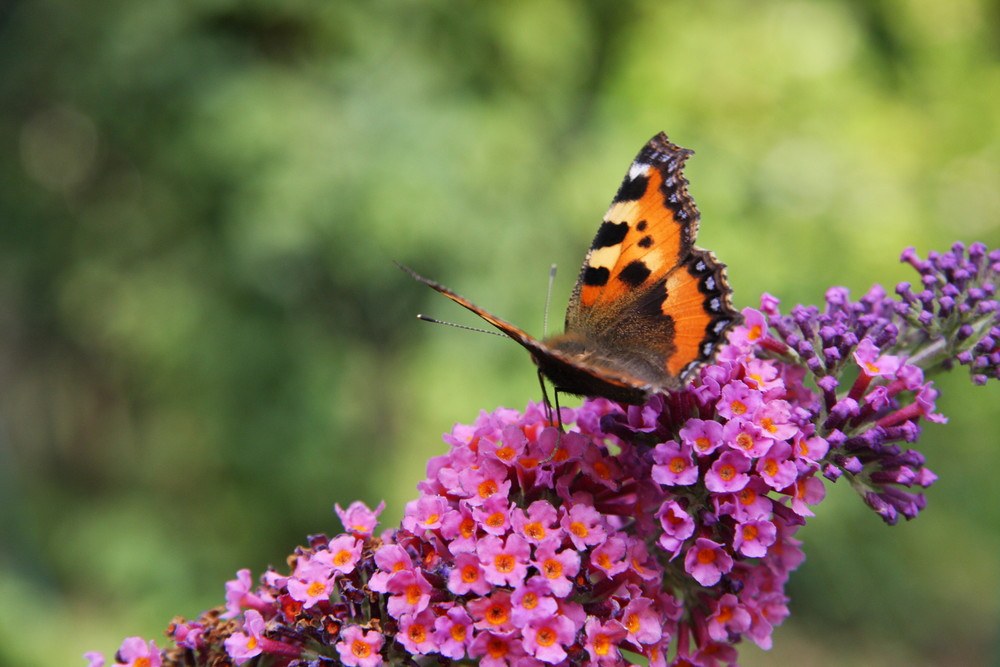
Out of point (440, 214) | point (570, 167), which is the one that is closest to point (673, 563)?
point (440, 214)

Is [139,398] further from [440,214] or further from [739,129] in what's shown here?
[739,129]

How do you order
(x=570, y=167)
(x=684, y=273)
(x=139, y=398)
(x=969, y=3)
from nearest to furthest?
(x=684, y=273) → (x=570, y=167) → (x=969, y=3) → (x=139, y=398)

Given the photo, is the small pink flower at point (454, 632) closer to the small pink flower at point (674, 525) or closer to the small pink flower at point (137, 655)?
the small pink flower at point (674, 525)

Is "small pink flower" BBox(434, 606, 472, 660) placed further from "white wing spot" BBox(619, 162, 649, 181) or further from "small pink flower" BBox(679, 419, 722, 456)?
"white wing spot" BBox(619, 162, 649, 181)

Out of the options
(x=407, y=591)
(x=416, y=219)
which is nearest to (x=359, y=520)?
(x=407, y=591)

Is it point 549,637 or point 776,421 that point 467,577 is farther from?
point 776,421

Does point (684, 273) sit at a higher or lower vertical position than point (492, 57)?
lower

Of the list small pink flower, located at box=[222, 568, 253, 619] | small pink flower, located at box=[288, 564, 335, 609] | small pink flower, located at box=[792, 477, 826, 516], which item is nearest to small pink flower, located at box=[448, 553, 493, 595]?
small pink flower, located at box=[288, 564, 335, 609]
